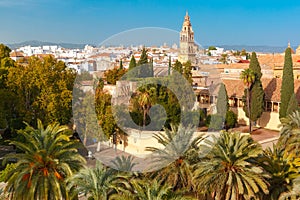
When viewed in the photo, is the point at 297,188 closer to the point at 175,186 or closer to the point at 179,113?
the point at 175,186

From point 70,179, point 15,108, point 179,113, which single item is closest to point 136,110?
point 179,113

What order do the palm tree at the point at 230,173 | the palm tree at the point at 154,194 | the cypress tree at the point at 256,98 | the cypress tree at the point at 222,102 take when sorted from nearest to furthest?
the palm tree at the point at 154,194 → the palm tree at the point at 230,173 → the cypress tree at the point at 222,102 → the cypress tree at the point at 256,98

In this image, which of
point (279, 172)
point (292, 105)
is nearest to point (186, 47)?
point (292, 105)

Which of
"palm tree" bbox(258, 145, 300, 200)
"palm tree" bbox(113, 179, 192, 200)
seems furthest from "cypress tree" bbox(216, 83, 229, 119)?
"palm tree" bbox(113, 179, 192, 200)

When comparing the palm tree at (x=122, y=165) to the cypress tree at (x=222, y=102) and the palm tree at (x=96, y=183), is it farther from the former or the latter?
the cypress tree at (x=222, y=102)

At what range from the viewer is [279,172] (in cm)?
1410

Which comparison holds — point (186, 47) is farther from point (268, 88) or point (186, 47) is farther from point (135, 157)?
point (268, 88)

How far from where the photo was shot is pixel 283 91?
86.5 ft

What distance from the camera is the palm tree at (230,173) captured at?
12.8 metres

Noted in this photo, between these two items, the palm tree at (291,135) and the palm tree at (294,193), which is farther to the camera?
the palm tree at (291,135)

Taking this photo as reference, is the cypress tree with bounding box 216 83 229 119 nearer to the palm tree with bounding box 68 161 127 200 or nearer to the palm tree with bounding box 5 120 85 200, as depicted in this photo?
the palm tree with bounding box 68 161 127 200

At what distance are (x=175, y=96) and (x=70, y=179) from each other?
14713 mm

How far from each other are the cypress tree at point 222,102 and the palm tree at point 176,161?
12825 mm

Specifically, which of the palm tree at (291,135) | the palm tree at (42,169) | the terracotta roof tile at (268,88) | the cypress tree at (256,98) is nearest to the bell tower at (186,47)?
the cypress tree at (256,98)
